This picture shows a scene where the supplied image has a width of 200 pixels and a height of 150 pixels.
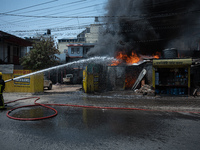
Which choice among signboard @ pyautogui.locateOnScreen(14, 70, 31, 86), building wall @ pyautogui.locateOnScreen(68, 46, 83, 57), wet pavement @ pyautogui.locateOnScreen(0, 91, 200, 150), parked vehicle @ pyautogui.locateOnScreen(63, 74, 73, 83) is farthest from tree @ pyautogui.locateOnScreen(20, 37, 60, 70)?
wet pavement @ pyautogui.locateOnScreen(0, 91, 200, 150)

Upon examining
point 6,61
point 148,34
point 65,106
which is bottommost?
point 65,106

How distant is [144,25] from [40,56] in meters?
15.7

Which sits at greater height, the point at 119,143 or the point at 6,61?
the point at 6,61

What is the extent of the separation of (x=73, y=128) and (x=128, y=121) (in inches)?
70.1

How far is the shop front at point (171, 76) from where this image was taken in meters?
10.1

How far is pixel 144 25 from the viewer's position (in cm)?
2219

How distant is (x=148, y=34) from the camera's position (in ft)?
76.1

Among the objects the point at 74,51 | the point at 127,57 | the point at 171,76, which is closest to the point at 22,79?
the point at 171,76

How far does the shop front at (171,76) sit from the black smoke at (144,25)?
1135 cm

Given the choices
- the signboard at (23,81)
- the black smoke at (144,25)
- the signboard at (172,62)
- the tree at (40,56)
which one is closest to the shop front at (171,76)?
the signboard at (172,62)

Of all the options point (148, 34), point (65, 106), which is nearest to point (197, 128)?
point (65, 106)

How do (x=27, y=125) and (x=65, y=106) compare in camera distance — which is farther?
(x=65, y=106)

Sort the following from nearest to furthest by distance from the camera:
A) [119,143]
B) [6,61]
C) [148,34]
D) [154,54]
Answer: [119,143], [6,61], [148,34], [154,54]

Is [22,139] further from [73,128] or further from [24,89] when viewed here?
[24,89]
